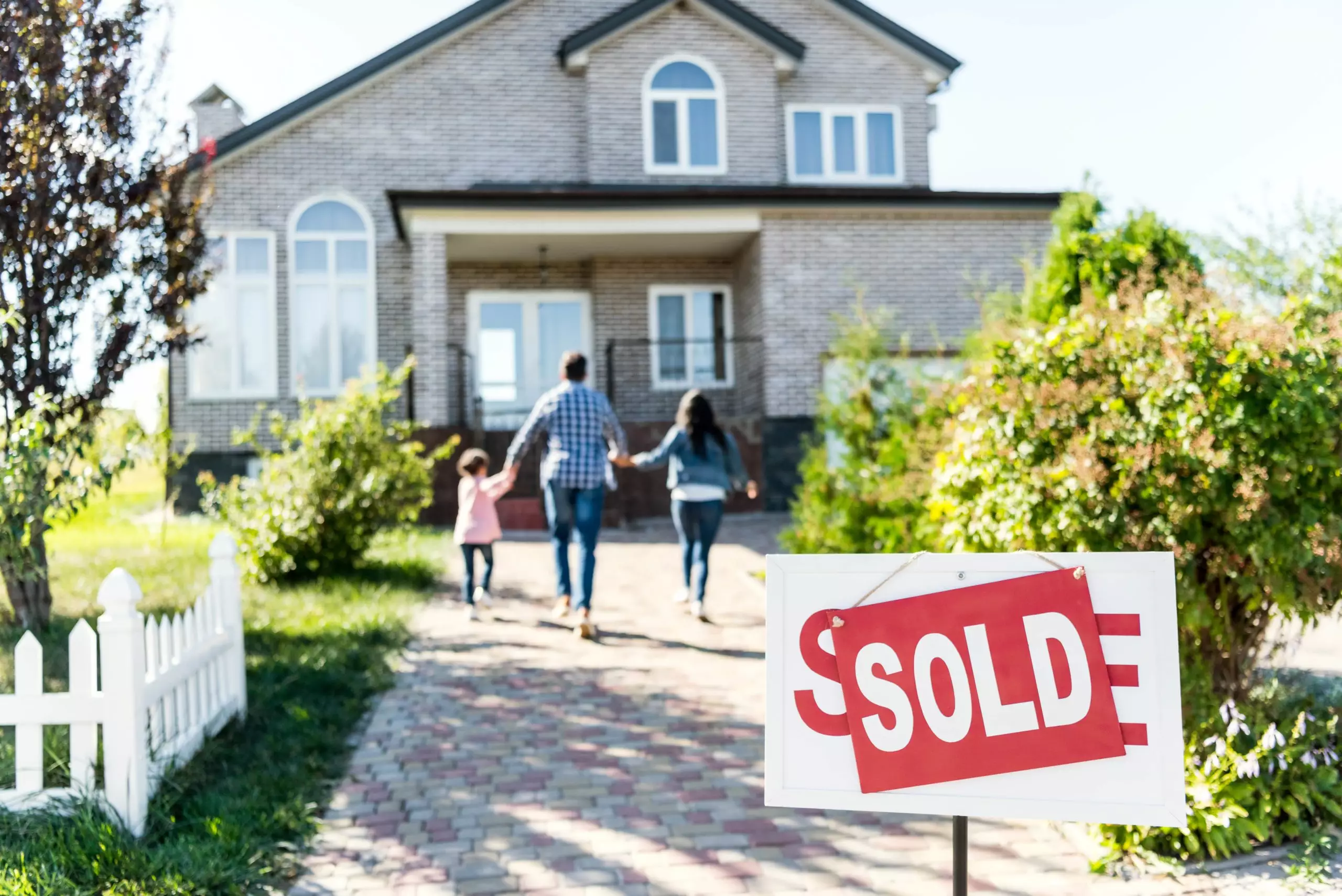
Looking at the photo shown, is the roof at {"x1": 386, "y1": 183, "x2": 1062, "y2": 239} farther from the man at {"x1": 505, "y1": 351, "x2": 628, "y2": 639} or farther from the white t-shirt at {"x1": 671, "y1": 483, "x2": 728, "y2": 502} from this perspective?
the white t-shirt at {"x1": 671, "y1": 483, "x2": 728, "y2": 502}

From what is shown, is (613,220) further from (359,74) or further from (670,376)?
(359,74)

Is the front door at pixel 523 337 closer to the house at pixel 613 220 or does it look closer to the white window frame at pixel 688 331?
the house at pixel 613 220

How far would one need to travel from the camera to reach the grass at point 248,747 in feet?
11.1

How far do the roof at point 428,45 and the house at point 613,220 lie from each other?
4 cm

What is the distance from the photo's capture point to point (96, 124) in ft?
20.2

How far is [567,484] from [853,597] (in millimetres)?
5297

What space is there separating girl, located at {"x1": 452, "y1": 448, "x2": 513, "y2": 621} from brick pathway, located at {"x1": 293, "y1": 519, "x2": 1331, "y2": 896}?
116 cm

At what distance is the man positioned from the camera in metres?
7.56

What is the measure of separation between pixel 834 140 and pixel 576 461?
42.6ft

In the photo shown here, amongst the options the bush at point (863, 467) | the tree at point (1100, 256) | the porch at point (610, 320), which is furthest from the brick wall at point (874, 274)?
the tree at point (1100, 256)

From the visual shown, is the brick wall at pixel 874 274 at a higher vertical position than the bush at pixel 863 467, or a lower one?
higher

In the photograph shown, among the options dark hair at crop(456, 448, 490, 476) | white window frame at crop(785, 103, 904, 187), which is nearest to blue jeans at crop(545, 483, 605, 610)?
dark hair at crop(456, 448, 490, 476)

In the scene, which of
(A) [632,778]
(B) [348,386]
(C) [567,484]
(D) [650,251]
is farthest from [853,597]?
(D) [650,251]

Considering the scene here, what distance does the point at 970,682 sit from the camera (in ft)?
7.79
